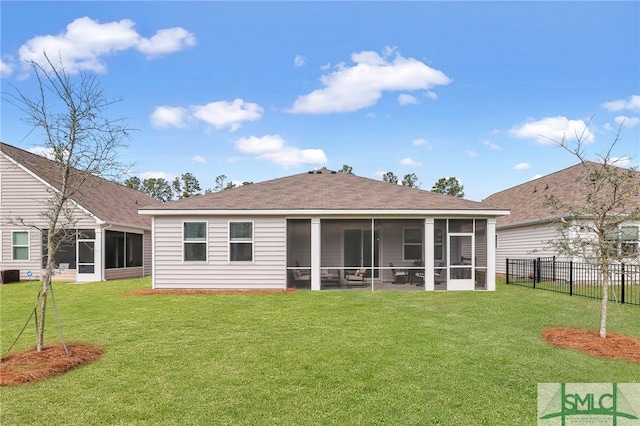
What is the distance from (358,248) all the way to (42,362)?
1238 cm

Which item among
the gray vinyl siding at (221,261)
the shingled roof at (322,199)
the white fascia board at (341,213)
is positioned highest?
the shingled roof at (322,199)

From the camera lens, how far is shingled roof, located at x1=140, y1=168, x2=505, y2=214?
47.9ft

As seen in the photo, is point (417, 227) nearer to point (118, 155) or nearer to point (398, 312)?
point (398, 312)

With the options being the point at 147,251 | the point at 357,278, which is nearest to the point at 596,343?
the point at 357,278

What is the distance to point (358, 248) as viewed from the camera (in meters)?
16.9

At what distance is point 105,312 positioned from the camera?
1027 cm

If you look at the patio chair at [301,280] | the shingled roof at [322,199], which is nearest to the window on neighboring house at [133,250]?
the shingled roof at [322,199]

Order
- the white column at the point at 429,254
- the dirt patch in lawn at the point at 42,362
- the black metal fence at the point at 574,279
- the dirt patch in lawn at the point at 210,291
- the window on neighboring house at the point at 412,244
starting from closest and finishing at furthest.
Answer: the dirt patch in lawn at the point at 42,362
the black metal fence at the point at 574,279
the dirt patch in lawn at the point at 210,291
the white column at the point at 429,254
the window on neighboring house at the point at 412,244

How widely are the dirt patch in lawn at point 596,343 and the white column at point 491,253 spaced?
648 cm

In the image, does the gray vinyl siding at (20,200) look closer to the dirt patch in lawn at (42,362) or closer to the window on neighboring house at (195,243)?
the window on neighboring house at (195,243)

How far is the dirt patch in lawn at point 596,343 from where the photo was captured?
20.9ft

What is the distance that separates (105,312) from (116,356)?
4529 mm

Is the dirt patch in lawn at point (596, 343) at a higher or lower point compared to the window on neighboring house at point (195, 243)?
lower

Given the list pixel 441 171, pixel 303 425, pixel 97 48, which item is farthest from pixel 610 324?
pixel 441 171
